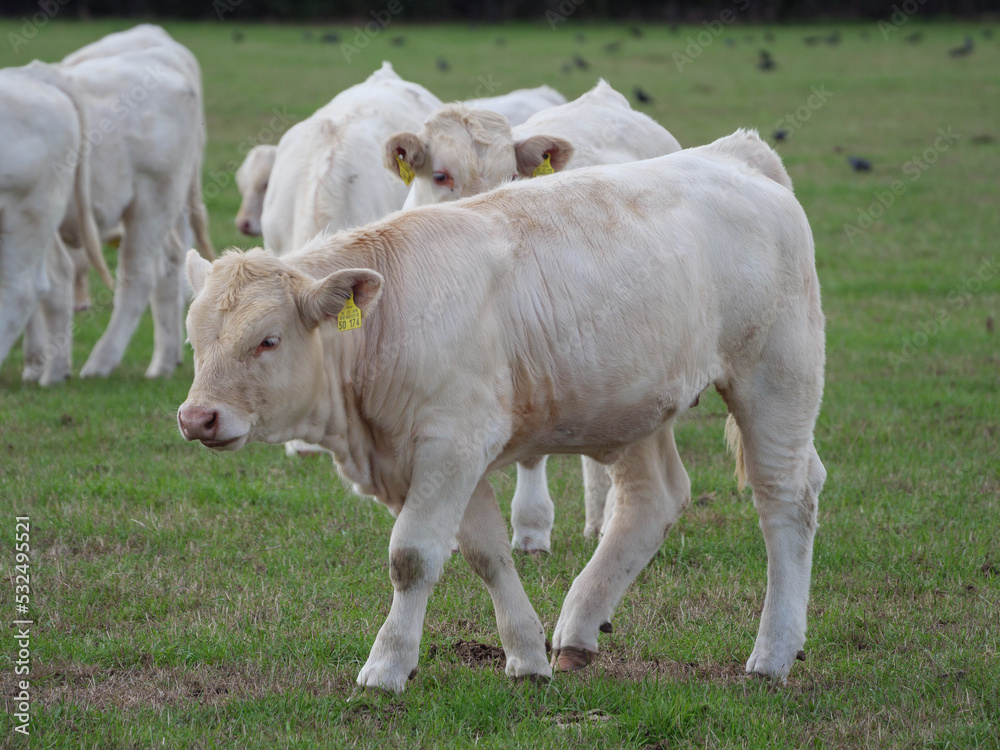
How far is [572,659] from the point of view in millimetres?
4348

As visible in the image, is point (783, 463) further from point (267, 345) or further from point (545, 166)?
point (545, 166)

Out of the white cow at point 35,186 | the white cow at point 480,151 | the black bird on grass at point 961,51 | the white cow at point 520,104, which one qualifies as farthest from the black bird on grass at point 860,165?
the black bird on grass at point 961,51

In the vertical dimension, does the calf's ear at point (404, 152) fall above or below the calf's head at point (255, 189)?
above

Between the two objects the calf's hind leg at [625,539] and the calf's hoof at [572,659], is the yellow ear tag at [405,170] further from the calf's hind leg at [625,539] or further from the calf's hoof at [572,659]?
the calf's hoof at [572,659]

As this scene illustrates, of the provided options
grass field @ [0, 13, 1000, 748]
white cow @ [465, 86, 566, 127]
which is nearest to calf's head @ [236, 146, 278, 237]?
grass field @ [0, 13, 1000, 748]

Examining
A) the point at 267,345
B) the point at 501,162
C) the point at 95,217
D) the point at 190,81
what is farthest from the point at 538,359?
the point at 190,81

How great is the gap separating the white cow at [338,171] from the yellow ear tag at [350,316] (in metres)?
3.07

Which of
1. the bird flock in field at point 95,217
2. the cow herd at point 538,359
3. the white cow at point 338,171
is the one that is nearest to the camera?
the cow herd at point 538,359

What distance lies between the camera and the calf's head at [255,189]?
8859 millimetres

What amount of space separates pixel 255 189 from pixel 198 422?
5.69 metres

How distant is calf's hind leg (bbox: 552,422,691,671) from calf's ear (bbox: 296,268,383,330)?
1291 millimetres

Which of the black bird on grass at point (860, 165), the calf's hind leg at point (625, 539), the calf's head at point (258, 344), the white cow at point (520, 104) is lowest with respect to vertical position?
the black bird on grass at point (860, 165)

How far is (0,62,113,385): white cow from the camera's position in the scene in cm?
794

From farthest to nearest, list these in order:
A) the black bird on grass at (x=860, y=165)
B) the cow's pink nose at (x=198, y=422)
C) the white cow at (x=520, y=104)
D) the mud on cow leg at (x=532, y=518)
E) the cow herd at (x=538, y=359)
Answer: the black bird on grass at (x=860, y=165) → the white cow at (x=520, y=104) → the mud on cow leg at (x=532, y=518) → the cow herd at (x=538, y=359) → the cow's pink nose at (x=198, y=422)
